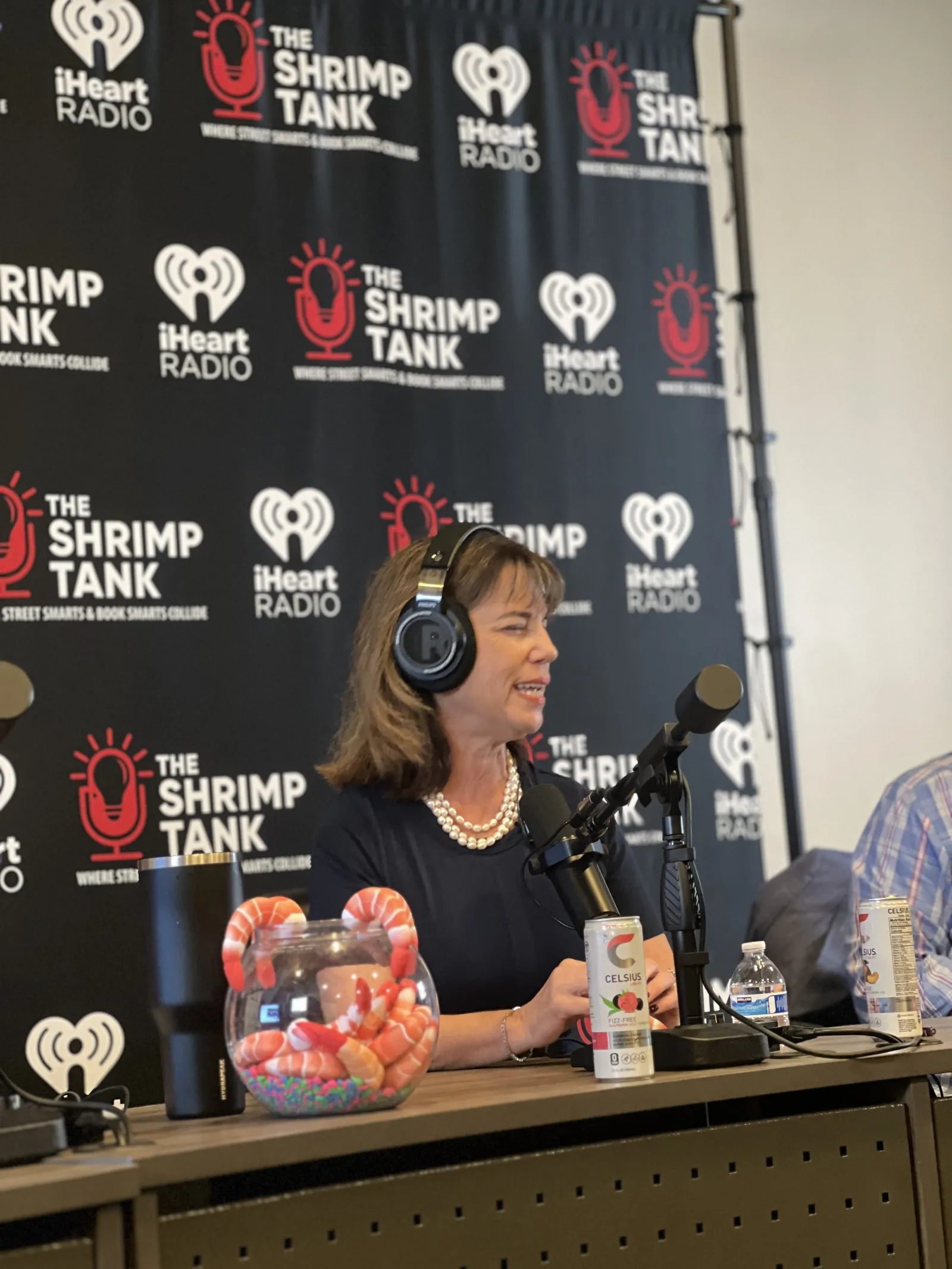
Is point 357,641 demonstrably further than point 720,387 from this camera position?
No

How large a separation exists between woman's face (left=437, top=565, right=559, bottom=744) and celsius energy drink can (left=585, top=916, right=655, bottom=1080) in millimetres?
703

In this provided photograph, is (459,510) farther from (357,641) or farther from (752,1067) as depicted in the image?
(752,1067)

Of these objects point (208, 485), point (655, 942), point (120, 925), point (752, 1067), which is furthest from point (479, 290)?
point (752, 1067)

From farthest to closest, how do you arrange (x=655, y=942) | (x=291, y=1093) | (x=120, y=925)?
(x=120, y=925), (x=655, y=942), (x=291, y=1093)

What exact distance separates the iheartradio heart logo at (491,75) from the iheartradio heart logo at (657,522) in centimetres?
96

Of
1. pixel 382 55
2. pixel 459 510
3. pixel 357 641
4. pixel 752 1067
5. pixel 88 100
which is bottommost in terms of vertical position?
pixel 752 1067

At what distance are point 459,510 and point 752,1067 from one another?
6.49 feet

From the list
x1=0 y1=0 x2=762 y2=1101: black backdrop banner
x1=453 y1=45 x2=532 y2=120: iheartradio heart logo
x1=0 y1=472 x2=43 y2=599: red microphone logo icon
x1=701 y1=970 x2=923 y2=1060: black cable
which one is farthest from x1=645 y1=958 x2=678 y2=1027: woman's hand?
x1=453 y1=45 x2=532 y2=120: iheartradio heart logo

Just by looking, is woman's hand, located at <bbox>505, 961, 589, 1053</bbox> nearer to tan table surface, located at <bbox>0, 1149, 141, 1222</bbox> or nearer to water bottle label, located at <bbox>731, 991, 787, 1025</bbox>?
water bottle label, located at <bbox>731, 991, 787, 1025</bbox>

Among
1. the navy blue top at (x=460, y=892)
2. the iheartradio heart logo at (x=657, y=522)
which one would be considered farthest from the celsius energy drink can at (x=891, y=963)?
the iheartradio heart logo at (x=657, y=522)

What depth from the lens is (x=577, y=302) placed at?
341 cm

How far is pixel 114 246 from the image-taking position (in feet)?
9.70

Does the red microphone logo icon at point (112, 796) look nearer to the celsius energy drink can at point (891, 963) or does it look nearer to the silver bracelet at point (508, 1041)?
the silver bracelet at point (508, 1041)

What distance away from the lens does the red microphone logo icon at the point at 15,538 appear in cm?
278
